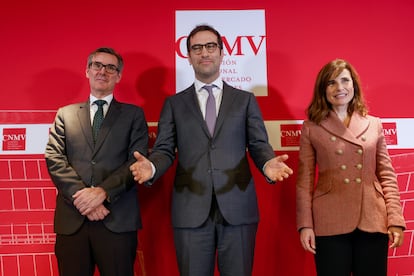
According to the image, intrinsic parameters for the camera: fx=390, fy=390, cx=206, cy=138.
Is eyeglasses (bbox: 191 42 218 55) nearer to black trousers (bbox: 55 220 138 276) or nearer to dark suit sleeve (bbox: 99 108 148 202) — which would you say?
dark suit sleeve (bbox: 99 108 148 202)

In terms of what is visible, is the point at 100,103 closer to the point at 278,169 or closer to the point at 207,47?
the point at 207,47

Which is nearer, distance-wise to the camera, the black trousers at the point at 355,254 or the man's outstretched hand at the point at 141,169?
the man's outstretched hand at the point at 141,169

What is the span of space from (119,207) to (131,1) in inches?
64.0

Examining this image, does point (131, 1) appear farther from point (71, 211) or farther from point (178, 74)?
point (71, 211)

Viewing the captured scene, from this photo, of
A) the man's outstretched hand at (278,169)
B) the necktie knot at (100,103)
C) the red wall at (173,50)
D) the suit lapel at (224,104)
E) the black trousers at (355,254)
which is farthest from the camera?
the red wall at (173,50)

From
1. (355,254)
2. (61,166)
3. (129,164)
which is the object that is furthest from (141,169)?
(355,254)

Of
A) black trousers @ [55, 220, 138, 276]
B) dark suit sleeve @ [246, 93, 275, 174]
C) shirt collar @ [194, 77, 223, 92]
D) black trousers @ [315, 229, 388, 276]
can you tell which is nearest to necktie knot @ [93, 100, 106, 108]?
shirt collar @ [194, 77, 223, 92]

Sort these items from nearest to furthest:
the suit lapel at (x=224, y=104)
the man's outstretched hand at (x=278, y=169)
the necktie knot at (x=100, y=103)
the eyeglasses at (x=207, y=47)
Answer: the man's outstretched hand at (x=278, y=169)
the suit lapel at (x=224, y=104)
the eyeglasses at (x=207, y=47)
the necktie knot at (x=100, y=103)

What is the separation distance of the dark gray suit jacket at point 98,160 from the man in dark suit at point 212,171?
215 millimetres

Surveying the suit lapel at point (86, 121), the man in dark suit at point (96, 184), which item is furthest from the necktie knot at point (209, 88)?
the suit lapel at point (86, 121)

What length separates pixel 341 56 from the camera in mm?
2955

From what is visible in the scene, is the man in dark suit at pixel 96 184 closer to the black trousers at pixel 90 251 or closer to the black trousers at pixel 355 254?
the black trousers at pixel 90 251

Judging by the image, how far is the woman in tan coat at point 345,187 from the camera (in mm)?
2068

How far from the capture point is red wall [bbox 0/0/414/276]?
2.88 meters
